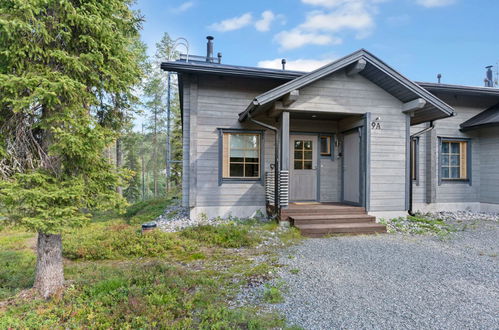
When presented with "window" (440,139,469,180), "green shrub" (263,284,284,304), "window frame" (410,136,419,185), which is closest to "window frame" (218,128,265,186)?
"green shrub" (263,284,284,304)

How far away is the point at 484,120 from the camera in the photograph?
745 cm

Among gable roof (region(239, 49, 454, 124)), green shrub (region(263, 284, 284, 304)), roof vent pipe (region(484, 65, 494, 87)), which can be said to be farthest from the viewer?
roof vent pipe (region(484, 65, 494, 87))

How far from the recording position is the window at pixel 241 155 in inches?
265

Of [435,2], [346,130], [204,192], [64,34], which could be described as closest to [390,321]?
[64,34]

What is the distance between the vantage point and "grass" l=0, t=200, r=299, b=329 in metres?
2.28

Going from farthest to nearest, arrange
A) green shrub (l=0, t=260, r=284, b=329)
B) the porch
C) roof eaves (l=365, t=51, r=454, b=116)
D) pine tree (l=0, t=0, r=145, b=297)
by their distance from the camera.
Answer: roof eaves (l=365, t=51, r=454, b=116)
the porch
pine tree (l=0, t=0, r=145, b=297)
green shrub (l=0, t=260, r=284, b=329)

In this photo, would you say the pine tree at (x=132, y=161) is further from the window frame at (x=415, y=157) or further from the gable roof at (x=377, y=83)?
the window frame at (x=415, y=157)

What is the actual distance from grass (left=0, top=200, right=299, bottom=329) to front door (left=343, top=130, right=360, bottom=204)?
8.43ft

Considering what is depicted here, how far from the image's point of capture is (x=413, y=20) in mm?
10578

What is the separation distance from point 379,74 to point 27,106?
21.7ft

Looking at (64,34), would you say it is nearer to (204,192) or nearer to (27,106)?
(27,106)

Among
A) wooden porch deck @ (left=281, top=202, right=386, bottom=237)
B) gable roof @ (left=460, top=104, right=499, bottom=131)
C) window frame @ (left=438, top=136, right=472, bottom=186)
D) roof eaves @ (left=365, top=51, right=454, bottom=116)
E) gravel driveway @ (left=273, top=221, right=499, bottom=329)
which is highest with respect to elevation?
roof eaves @ (left=365, top=51, right=454, bottom=116)

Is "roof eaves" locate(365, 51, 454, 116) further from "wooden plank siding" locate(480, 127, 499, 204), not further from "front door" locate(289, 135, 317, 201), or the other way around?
"wooden plank siding" locate(480, 127, 499, 204)

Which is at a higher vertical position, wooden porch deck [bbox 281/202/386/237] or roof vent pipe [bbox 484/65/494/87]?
roof vent pipe [bbox 484/65/494/87]
